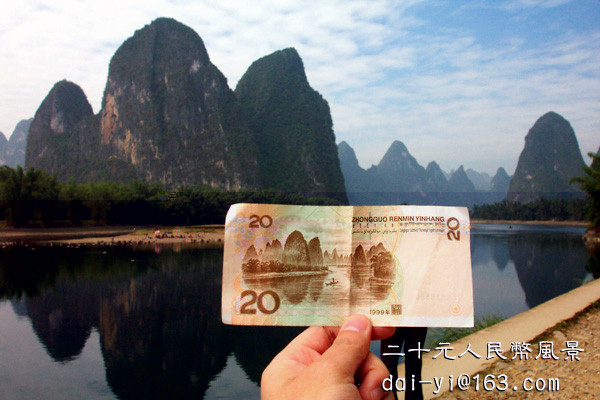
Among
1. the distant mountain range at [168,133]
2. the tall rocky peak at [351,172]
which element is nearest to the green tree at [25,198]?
the distant mountain range at [168,133]

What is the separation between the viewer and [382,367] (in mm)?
1149

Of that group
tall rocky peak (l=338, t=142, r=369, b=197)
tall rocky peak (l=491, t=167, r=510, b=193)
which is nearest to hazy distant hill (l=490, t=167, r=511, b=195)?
tall rocky peak (l=491, t=167, r=510, b=193)

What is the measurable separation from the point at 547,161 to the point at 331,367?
106985mm

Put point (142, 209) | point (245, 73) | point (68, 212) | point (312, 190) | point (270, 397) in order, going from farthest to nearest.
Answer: point (245, 73) → point (312, 190) → point (142, 209) → point (68, 212) → point (270, 397)

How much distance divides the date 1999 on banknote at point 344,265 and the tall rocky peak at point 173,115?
2684 inches

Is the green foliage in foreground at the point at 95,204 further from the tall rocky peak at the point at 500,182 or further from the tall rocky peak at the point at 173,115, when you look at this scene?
the tall rocky peak at the point at 500,182

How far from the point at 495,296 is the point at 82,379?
1052 centimetres

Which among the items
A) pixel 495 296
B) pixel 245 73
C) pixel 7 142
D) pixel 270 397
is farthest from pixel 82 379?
pixel 7 142

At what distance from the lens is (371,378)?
3.69ft

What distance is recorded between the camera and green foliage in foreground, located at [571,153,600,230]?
932 inches

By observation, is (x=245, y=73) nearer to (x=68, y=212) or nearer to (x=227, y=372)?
(x=68, y=212)

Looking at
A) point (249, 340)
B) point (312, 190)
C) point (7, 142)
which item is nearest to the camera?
point (249, 340)

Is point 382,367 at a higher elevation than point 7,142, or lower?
lower

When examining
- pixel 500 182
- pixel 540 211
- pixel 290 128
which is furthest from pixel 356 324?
pixel 500 182
